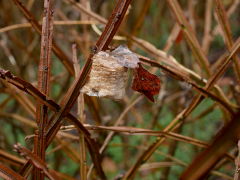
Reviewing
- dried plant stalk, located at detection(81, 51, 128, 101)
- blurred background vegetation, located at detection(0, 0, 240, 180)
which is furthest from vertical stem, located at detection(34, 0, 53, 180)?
blurred background vegetation, located at detection(0, 0, 240, 180)

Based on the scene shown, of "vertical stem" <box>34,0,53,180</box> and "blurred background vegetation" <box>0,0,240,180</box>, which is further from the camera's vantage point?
"blurred background vegetation" <box>0,0,240,180</box>

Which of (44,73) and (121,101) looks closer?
(44,73)

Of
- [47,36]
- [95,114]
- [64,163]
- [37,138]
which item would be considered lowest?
[37,138]

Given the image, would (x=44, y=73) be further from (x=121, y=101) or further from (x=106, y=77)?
(x=121, y=101)

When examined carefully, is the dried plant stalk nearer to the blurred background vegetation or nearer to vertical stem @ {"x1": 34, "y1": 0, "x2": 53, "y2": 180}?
vertical stem @ {"x1": 34, "y1": 0, "x2": 53, "y2": 180}

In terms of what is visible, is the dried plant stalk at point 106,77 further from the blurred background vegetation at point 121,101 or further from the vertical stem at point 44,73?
the blurred background vegetation at point 121,101

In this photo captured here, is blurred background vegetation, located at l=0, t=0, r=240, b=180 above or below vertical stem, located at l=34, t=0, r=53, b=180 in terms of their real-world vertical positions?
above

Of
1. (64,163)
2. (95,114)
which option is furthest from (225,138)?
(64,163)

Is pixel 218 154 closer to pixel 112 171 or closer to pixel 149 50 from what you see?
pixel 149 50

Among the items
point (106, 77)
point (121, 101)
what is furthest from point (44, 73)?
point (121, 101)
